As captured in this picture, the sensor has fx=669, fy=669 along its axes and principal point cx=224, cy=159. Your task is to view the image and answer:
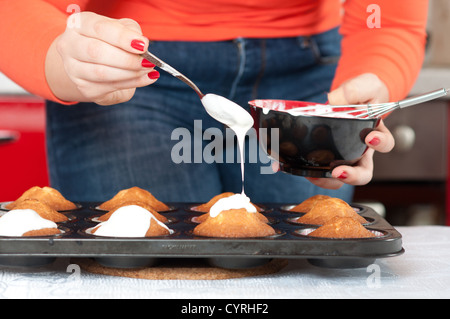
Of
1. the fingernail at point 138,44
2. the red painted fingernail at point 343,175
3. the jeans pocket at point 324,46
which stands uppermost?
the jeans pocket at point 324,46

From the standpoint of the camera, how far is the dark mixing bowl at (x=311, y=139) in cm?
84

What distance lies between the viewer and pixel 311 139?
2.80 feet

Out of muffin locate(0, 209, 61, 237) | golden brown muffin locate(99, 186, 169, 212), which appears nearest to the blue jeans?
golden brown muffin locate(99, 186, 169, 212)

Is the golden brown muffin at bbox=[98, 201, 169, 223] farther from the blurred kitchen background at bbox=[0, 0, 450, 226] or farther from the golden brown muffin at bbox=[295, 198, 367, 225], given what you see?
the blurred kitchen background at bbox=[0, 0, 450, 226]

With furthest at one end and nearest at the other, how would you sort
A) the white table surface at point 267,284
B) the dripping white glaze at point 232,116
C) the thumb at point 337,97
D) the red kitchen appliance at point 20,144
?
the red kitchen appliance at point 20,144 < the thumb at point 337,97 < the dripping white glaze at point 232,116 < the white table surface at point 267,284

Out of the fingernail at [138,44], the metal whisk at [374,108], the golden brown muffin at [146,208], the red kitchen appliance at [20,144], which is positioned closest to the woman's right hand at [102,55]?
the fingernail at [138,44]

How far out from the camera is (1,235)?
0.75 m

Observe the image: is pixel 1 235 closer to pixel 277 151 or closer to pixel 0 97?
pixel 277 151

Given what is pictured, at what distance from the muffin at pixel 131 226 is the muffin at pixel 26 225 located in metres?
0.05

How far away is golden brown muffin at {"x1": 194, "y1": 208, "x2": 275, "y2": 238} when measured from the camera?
77cm

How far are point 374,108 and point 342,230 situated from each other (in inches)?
8.9

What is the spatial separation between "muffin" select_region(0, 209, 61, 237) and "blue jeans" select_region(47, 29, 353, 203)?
0.38 metres

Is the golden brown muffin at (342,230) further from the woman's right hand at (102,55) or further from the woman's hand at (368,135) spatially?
the woman's right hand at (102,55)

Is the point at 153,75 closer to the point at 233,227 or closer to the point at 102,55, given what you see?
the point at 102,55
